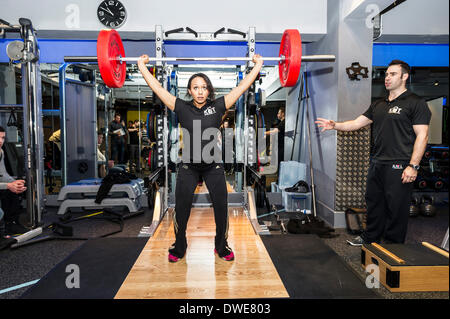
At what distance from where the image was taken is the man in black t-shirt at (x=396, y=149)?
2.06 meters

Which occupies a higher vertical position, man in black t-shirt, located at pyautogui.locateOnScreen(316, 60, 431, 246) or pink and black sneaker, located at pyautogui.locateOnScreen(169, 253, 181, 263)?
man in black t-shirt, located at pyautogui.locateOnScreen(316, 60, 431, 246)

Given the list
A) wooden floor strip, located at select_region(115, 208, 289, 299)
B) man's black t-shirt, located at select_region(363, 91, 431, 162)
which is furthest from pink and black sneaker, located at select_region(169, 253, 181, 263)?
man's black t-shirt, located at select_region(363, 91, 431, 162)

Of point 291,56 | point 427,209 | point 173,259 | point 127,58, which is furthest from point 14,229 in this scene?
point 427,209

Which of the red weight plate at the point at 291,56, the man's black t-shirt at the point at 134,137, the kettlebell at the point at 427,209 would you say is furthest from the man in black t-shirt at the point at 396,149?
the man's black t-shirt at the point at 134,137

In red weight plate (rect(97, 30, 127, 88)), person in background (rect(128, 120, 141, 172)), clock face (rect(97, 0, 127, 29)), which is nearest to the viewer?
red weight plate (rect(97, 30, 127, 88))

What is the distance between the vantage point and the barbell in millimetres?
2244

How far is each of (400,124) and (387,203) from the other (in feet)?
2.14

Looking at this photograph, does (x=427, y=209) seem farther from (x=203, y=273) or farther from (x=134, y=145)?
(x=134, y=145)

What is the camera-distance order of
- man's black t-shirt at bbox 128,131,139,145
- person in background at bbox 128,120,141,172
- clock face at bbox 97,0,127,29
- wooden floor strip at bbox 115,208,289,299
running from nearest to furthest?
wooden floor strip at bbox 115,208,289,299, clock face at bbox 97,0,127,29, person in background at bbox 128,120,141,172, man's black t-shirt at bbox 128,131,139,145

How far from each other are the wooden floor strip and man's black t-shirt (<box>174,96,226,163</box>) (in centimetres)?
81

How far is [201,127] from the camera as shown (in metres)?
1.98

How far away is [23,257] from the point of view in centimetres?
253

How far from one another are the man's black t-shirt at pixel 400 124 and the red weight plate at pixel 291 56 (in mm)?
799

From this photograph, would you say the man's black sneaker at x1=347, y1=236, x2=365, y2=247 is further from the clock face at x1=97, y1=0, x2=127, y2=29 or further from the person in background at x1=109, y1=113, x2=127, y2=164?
the person in background at x1=109, y1=113, x2=127, y2=164
